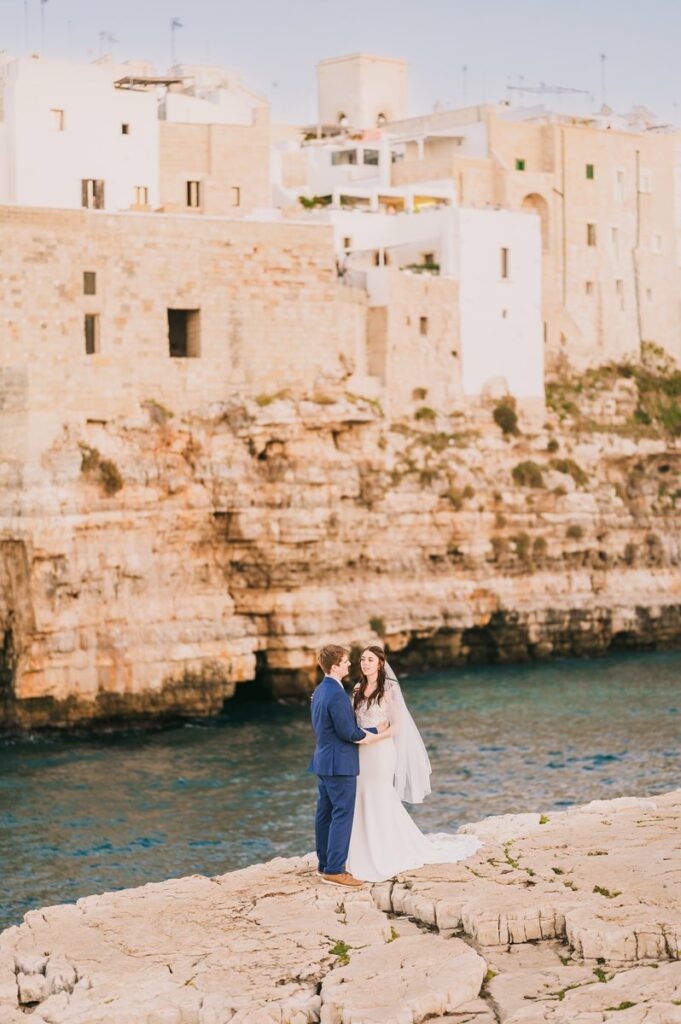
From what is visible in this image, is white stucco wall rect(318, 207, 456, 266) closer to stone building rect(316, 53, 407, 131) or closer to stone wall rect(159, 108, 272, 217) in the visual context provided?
stone wall rect(159, 108, 272, 217)

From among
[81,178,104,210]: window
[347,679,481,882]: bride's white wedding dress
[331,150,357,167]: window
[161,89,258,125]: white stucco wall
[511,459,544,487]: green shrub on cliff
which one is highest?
[161,89,258,125]: white stucco wall

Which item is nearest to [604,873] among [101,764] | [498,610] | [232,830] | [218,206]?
[232,830]

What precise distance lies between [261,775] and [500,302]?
16.6m

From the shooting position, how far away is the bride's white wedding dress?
13.7m

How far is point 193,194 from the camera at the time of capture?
4078cm

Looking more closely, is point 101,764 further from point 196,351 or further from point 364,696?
point 364,696

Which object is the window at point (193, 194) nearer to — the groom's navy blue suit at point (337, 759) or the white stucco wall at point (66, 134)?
the white stucco wall at point (66, 134)

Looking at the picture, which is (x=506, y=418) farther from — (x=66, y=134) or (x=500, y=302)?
(x=66, y=134)

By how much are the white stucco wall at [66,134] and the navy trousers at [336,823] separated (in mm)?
25730

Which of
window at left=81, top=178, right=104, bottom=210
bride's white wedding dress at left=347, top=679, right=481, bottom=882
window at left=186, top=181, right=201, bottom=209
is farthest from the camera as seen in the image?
window at left=186, top=181, right=201, bottom=209

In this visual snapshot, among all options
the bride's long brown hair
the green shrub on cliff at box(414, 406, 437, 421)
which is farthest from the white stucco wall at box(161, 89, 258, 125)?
the bride's long brown hair

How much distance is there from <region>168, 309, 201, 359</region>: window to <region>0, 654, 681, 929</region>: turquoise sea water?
6.91 meters

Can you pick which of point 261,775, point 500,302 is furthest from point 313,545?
point 500,302

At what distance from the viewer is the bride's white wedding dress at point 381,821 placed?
13.7m
